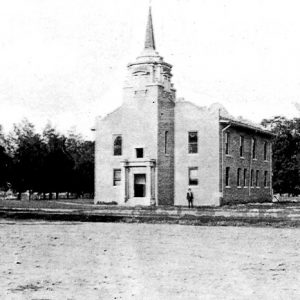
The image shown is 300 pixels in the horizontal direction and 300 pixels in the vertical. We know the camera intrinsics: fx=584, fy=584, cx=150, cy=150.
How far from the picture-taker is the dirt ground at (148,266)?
30.3ft

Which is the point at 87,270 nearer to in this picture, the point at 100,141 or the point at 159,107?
the point at 159,107

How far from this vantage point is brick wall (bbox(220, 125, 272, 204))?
48781 mm

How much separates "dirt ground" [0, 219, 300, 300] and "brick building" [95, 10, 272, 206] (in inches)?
1114

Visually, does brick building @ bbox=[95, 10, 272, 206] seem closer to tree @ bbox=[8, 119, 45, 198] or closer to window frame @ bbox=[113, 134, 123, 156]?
window frame @ bbox=[113, 134, 123, 156]

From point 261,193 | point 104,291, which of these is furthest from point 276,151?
point 104,291

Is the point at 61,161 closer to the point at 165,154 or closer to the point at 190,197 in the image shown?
the point at 165,154

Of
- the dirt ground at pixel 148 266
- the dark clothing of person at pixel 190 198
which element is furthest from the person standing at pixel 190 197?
the dirt ground at pixel 148 266

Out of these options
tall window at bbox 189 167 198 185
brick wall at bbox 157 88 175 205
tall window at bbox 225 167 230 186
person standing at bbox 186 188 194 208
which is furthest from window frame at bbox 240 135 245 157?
person standing at bbox 186 188 194 208

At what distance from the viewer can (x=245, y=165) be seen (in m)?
53.3

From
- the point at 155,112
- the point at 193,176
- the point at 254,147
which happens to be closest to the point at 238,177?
the point at 193,176

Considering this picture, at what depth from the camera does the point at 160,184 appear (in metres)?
47.8

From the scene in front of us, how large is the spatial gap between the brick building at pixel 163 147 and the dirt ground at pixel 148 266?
2829 cm

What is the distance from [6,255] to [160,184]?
1348 inches

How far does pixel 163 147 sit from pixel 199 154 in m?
3.04
